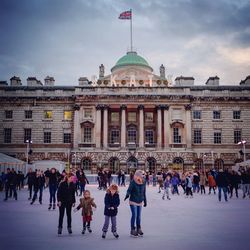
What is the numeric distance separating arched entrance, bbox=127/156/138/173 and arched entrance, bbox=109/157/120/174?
1.65 m

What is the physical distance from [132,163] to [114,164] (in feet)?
8.92

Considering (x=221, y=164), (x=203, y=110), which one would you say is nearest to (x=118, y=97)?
(x=203, y=110)

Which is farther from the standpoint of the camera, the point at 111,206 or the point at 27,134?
the point at 27,134

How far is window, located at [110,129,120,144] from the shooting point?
55.4 m

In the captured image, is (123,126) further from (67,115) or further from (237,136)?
(237,136)

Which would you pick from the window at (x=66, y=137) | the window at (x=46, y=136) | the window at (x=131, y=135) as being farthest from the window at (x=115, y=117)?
the window at (x=46, y=136)

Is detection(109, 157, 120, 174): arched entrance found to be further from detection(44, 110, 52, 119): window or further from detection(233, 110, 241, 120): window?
detection(233, 110, 241, 120): window

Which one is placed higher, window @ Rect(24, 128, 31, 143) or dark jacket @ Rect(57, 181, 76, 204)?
window @ Rect(24, 128, 31, 143)

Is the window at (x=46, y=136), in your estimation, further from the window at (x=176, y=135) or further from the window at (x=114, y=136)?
the window at (x=176, y=135)

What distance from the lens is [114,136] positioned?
5562cm

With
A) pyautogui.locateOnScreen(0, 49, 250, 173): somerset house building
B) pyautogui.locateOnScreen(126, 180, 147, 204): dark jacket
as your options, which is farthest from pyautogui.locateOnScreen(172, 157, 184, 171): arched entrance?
pyautogui.locateOnScreen(126, 180, 147, 204): dark jacket

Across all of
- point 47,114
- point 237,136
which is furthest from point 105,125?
point 237,136

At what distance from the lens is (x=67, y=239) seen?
29.9ft

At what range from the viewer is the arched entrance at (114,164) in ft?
174
